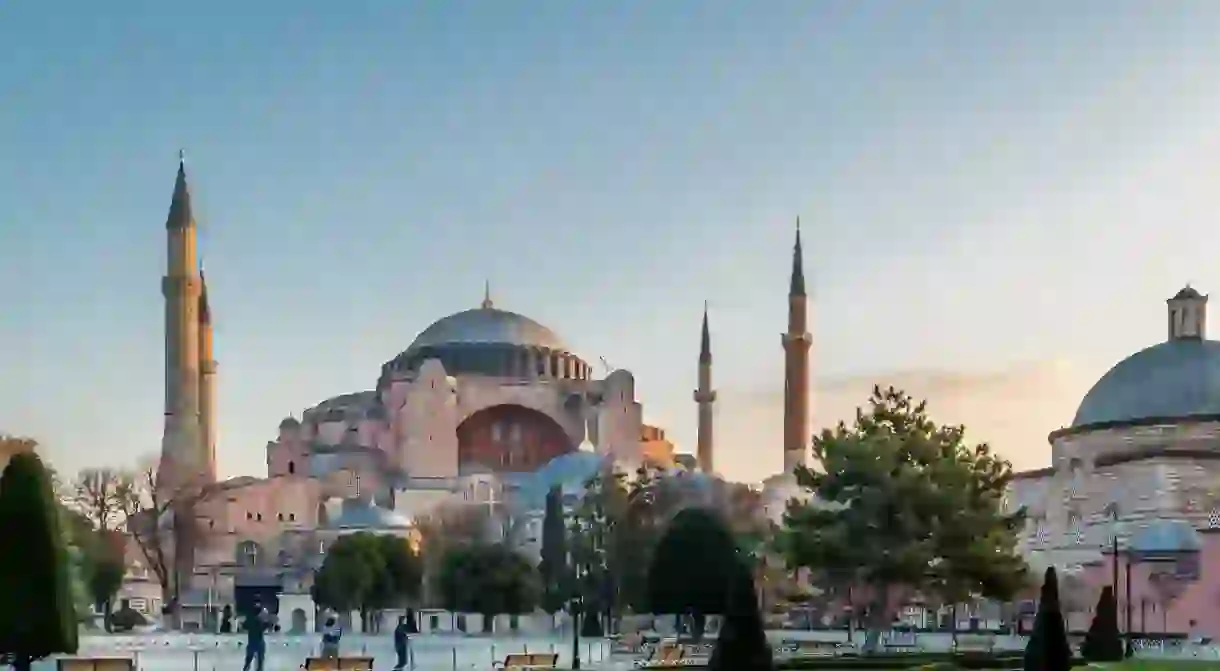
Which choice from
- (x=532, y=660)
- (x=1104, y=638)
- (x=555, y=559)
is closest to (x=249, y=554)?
(x=555, y=559)

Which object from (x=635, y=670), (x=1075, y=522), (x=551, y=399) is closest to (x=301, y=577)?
(x=551, y=399)

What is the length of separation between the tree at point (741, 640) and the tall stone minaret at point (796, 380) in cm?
4449

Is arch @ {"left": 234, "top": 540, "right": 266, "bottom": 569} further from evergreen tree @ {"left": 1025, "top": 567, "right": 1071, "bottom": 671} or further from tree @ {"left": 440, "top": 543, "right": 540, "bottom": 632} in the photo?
evergreen tree @ {"left": 1025, "top": 567, "right": 1071, "bottom": 671}

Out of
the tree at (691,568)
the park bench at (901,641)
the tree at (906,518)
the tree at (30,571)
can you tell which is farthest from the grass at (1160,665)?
the tree at (30,571)

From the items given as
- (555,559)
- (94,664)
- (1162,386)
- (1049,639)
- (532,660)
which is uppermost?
(1162,386)

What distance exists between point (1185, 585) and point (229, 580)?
105ft

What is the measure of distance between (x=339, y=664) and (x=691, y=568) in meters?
11.9

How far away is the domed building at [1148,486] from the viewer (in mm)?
41469

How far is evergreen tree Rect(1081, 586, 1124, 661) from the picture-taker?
1019 inches

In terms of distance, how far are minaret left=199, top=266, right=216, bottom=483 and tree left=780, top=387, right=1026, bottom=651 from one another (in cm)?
3623

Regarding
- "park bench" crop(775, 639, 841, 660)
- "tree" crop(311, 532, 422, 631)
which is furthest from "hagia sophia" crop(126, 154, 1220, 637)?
"park bench" crop(775, 639, 841, 660)

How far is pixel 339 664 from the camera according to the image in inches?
819

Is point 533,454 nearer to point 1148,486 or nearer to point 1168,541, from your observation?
point 1148,486

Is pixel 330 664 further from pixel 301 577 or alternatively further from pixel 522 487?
pixel 522 487
